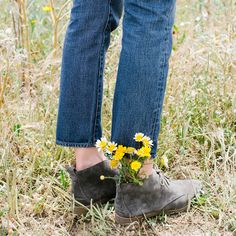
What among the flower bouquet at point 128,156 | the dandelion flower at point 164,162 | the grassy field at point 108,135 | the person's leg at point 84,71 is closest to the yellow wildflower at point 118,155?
the flower bouquet at point 128,156

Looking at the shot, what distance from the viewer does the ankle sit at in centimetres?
184

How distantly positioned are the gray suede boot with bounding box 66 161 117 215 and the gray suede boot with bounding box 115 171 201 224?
93mm

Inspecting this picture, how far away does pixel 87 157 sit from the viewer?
1859mm

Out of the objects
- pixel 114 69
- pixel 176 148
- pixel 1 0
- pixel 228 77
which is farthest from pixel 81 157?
pixel 1 0

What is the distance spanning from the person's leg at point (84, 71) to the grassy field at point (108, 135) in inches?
9.9

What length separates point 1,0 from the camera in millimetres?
3152

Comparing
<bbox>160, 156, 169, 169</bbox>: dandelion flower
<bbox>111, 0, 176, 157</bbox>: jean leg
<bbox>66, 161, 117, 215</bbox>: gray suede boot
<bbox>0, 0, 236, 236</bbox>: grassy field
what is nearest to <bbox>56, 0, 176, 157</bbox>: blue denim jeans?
<bbox>111, 0, 176, 157</bbox>: jean leg

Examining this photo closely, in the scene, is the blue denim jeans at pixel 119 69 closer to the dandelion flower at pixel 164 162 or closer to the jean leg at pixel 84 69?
the jean leg at pixel 84 69

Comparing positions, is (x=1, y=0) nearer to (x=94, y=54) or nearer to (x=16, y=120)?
(x=16, y=120)

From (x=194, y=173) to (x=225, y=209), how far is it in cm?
27

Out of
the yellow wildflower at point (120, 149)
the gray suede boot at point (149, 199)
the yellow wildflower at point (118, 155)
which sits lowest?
the gray suede boot at point (149, 199)

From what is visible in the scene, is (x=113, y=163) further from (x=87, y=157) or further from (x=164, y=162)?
(x=164, y=162)

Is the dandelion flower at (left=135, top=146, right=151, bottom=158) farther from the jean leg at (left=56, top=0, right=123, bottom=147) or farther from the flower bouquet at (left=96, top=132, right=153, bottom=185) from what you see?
the jean leg at (left=56, top=0, right=123, bottom=147)

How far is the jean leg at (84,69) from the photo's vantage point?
66.5 inches
